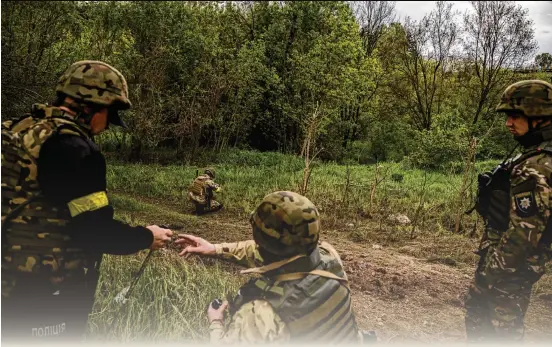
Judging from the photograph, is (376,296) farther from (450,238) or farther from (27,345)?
(27,345)

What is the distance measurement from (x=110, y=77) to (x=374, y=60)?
103 inches

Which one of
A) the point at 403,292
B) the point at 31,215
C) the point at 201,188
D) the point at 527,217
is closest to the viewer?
the point at 31,215

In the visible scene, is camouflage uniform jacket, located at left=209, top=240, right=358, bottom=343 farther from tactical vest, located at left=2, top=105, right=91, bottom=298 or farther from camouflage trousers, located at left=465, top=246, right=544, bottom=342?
camouflage trousers, located at left=465, top=246, right=544, bottom=342

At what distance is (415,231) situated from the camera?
14.0 feet

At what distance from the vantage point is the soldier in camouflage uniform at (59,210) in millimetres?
1434

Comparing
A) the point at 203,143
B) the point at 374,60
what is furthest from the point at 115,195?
the point at 374,60

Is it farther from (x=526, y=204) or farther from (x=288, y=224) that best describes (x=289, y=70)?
(x=288, y=224)

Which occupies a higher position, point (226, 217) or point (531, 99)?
point (531, 99)

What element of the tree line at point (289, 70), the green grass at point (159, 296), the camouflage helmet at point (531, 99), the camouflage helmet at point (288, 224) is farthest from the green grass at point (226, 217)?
the camouflage helmet at point (531, 99)

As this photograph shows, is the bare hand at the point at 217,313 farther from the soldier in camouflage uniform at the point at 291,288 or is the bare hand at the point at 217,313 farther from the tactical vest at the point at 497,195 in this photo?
the tactical vest at the point at 497,195

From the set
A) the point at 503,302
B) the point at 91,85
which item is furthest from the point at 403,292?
the point at 91,85

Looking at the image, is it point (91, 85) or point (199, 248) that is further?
point (199, 248)

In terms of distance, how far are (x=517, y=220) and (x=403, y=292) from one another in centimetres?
140

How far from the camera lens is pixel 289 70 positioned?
3.77 metres
